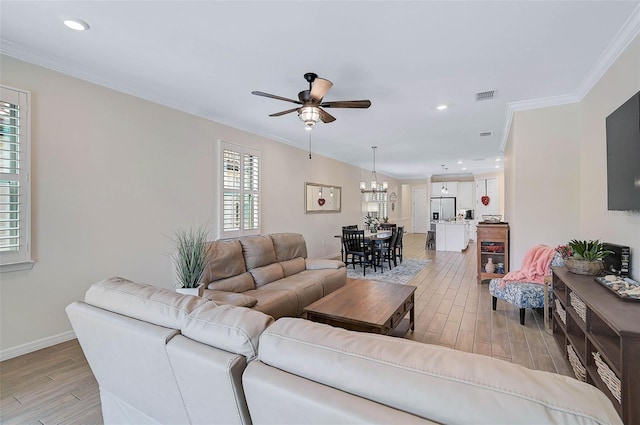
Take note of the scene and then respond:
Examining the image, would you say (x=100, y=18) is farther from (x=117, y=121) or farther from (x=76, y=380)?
(x=76, y=380)

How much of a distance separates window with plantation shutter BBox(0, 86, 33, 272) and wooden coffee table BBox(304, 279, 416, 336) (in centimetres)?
263

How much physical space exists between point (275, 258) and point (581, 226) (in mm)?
3854

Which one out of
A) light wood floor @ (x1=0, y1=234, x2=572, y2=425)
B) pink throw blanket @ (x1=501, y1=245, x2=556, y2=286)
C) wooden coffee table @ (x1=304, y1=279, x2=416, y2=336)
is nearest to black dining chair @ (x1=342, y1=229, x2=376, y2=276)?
light wood floor @ (x1=0, y1=234, x2=572, y2=425)

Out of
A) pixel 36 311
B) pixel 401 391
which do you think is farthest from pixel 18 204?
pixel 401 391

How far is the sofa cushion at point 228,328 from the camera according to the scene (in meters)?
0.99

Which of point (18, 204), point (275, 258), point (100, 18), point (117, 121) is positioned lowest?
point (275, 258)

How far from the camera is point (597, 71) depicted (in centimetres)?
290

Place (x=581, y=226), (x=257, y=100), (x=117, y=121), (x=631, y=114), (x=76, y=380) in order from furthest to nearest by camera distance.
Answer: (x=257, y=100)
(x=581, y=226)
(x=117, y=121)
(x=76, y=380)
(x=631, y=114)

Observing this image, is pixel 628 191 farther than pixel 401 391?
Yes

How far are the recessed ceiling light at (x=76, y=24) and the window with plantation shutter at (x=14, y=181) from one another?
902mm

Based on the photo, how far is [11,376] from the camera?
7.66ft

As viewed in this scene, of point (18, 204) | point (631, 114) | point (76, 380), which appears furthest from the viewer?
point (18, 204)

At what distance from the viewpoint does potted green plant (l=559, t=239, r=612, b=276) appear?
2.46 metres

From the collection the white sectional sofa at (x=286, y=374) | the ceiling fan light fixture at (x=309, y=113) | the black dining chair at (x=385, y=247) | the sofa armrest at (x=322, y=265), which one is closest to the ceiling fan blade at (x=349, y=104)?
the ceiling fan light fixture at (x=309, y=113)
